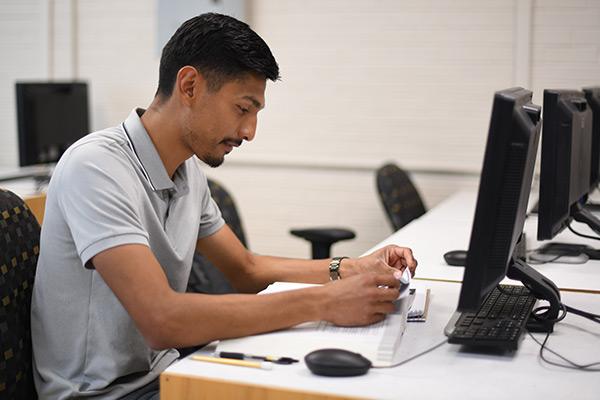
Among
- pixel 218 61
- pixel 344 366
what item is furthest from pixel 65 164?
pixel 344 366

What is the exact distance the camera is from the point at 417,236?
284 cm

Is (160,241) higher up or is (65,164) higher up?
(65,164)

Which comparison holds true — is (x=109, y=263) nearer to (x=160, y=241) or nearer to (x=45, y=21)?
(x=160, y=241)

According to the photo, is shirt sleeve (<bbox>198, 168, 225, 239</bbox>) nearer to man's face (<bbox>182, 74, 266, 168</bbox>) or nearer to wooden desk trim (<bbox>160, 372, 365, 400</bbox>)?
man's face (<bbox>182, 74, 266, 168</bbox>)

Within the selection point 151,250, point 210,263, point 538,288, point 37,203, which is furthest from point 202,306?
point 37,203

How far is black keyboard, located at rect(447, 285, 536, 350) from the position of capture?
154 centimetres

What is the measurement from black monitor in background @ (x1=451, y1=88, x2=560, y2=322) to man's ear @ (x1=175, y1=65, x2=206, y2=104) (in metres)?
0.65

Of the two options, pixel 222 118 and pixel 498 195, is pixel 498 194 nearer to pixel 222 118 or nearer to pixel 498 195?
pixel 498 195

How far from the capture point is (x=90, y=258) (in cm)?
158

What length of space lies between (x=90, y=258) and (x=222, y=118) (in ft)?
1.38

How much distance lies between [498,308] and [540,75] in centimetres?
237

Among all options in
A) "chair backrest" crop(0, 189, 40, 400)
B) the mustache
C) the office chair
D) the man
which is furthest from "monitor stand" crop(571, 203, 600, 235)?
"chair backrest" crop(0, 189, 40, 400)

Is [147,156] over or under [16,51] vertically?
under

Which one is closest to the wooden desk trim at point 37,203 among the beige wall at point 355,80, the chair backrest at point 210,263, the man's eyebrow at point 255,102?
the chair backrest at point 210,263
